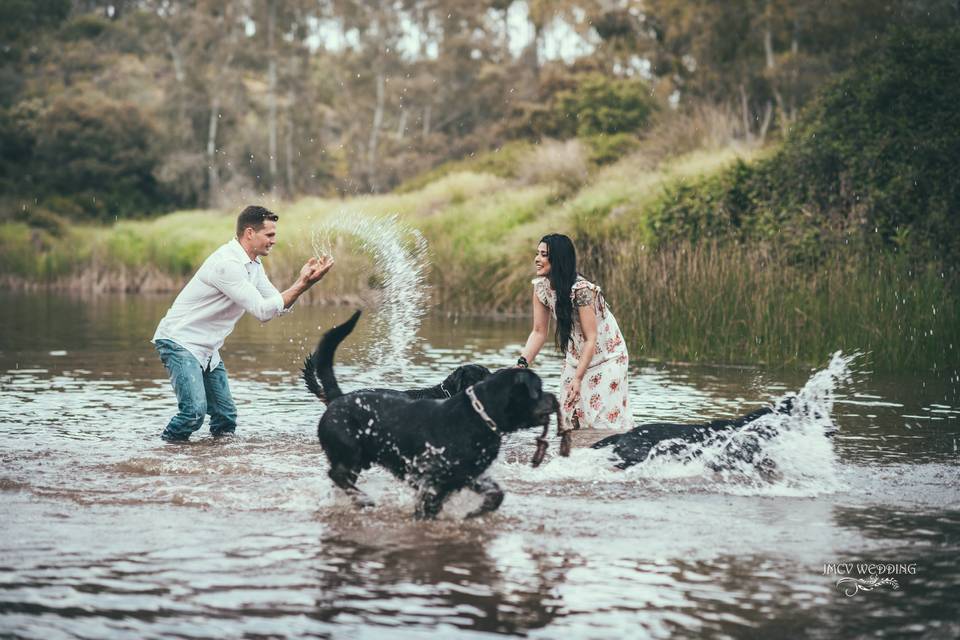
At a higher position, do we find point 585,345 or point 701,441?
point 585,345

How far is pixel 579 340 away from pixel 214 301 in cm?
306

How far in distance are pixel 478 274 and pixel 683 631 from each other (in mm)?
22712

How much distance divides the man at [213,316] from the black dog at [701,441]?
2781mm

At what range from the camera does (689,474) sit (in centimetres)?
834

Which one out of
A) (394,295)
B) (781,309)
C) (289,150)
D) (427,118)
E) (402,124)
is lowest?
(781,309)

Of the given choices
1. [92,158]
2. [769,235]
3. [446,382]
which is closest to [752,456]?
[446,382]

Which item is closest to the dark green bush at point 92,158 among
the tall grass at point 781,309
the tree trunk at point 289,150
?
the tree trunk at point 289,150

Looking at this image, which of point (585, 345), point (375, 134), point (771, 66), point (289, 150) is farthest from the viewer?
point (375, 134)

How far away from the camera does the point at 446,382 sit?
28.4 feet

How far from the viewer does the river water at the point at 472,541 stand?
5125mm

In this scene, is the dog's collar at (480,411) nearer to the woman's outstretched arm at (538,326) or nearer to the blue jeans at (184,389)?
the woman's outstretched arm at (538,326)

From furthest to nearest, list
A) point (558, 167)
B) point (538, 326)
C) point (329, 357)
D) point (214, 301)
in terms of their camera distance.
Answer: point (558, 167) < point (538, 326) < point (214, 301) < point (329, 357)

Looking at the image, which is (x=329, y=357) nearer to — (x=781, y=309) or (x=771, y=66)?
(x=781, y=309)

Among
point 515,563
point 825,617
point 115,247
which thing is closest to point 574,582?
point 515,563
